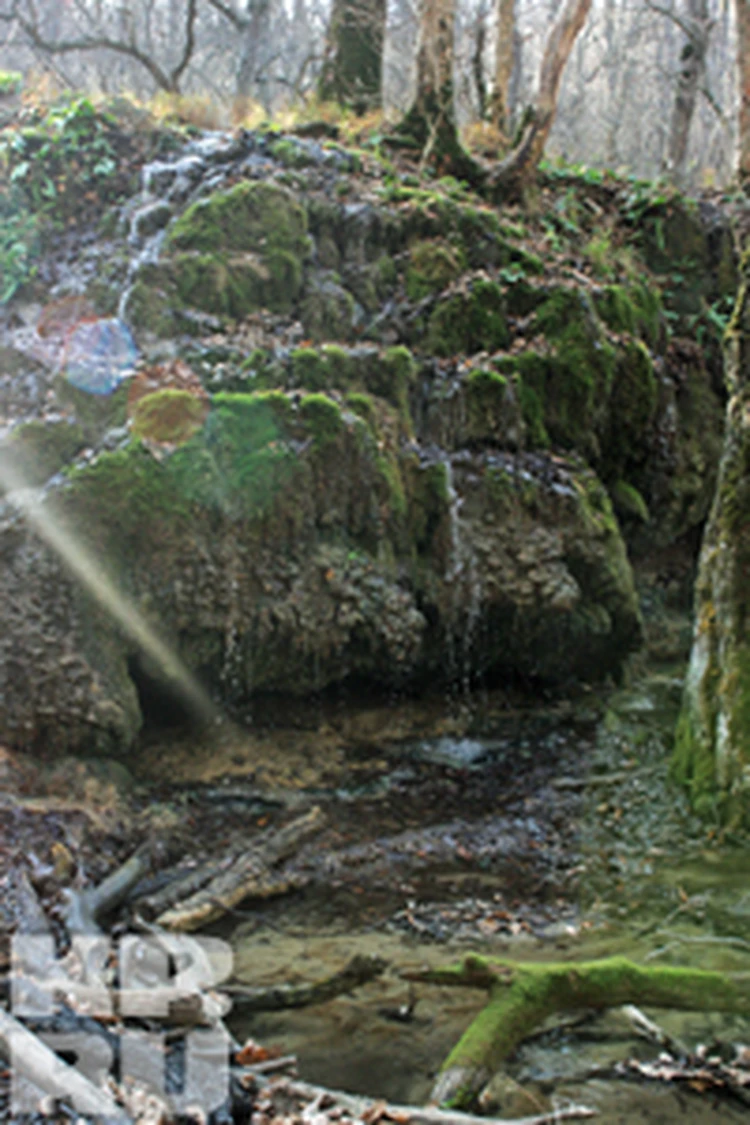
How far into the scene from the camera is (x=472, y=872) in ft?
17.9

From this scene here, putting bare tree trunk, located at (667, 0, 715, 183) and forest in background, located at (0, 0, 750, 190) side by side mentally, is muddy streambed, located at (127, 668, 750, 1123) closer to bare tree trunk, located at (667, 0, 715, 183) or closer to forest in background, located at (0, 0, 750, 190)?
forest in background, located at (0, 0, 750, 190)

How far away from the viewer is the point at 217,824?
237 inches

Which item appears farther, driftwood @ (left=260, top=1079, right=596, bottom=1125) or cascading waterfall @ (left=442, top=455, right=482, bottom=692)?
cascading waterfall @ (left=442, top=455, right=482, bottom=692)

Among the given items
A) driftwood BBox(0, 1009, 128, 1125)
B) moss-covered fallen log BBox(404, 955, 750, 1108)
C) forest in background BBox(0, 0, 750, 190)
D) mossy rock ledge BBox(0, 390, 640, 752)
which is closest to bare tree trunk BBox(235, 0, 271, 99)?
forest in background BBox(0, 0, 750, 190)

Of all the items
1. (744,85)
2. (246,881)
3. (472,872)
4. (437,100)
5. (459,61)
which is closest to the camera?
(246,881)

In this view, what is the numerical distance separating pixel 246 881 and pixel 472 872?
151cm

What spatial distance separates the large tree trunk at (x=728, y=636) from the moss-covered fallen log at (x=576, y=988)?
229cm

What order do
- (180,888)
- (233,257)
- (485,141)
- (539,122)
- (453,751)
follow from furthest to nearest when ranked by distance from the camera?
(485,141)
(539,122)
(233,257)
(453,751)
(180,888)

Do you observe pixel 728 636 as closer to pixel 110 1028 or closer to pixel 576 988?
pixel 576 988

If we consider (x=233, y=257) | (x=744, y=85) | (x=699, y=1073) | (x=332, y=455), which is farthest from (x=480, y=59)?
(x=699, y=1073)

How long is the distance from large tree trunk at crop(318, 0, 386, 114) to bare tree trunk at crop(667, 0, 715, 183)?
657 centimetres

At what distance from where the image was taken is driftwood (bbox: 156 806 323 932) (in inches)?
182

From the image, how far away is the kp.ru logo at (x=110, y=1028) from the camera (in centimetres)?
256

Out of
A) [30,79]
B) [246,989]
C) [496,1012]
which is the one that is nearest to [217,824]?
[246,989]
